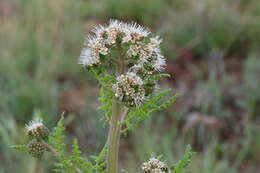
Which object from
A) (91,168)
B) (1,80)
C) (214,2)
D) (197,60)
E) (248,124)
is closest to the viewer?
(91,168)

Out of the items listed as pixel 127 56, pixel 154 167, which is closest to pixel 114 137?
pixel 154 167

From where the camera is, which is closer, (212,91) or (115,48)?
(115,48)

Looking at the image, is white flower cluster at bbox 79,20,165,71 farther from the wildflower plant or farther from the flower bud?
the flower bud

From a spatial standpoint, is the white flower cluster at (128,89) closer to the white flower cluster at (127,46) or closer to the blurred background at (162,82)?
the white flower cluster at (127,46)

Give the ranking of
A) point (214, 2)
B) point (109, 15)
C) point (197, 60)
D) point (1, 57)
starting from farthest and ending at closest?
point (109, 15) → point (214, 2) → point (197, 60) → point (1, 57)

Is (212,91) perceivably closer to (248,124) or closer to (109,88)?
(248,124)

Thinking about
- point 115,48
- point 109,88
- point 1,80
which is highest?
point 1,80

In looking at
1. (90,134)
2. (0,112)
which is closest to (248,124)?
(90,134)

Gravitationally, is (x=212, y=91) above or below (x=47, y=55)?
below
